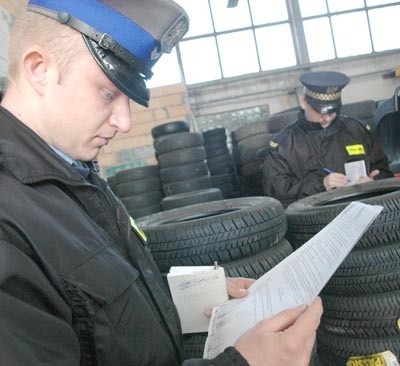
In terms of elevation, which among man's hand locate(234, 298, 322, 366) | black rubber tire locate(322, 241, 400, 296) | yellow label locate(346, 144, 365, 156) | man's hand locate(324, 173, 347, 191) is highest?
yellow label locate(346, 144, 365, 156)

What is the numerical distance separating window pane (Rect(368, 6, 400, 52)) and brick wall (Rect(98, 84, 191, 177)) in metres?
4.84

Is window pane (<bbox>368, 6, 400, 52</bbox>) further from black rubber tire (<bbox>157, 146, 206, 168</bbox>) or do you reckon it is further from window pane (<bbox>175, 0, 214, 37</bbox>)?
black rubber tire (<bbox>157, 146, 206, 168</bbox>)

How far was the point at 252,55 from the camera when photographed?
7973 millimetres

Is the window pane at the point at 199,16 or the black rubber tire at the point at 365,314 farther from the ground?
the window pane at the point at 199,16

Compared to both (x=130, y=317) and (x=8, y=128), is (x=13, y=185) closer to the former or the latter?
(x=8, y=128)

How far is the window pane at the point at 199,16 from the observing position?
7883mm

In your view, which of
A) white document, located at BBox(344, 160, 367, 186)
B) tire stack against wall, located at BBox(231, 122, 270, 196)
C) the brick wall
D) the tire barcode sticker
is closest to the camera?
the tire barcode sticker

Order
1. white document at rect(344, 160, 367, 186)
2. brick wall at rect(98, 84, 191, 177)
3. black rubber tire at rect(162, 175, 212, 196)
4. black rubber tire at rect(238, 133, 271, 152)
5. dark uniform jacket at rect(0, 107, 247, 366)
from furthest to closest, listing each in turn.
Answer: brick wall at rect(98, 84, 191, 177)
black rubber tire at rect(238, 133, 271, 152)
black rubber tire at rect(162, 175, 212, 196)
white document at rect(344, 160, 367, 186)
dark uniform jacket at rect(0, 107, 247, 366)

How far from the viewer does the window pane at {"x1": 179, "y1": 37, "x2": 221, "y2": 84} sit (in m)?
7.89

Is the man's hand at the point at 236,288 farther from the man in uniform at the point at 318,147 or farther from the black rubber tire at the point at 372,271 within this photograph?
the man in uniform at the point at 318,147

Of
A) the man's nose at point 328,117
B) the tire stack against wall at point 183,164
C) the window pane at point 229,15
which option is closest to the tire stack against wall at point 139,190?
the tire stack against wall at point 183,164

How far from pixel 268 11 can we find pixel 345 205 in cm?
736

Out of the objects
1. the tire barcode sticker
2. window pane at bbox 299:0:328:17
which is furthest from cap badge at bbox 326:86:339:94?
window pane at bbox 299:0:328:17

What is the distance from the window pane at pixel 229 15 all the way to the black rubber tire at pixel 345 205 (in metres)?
6.68
